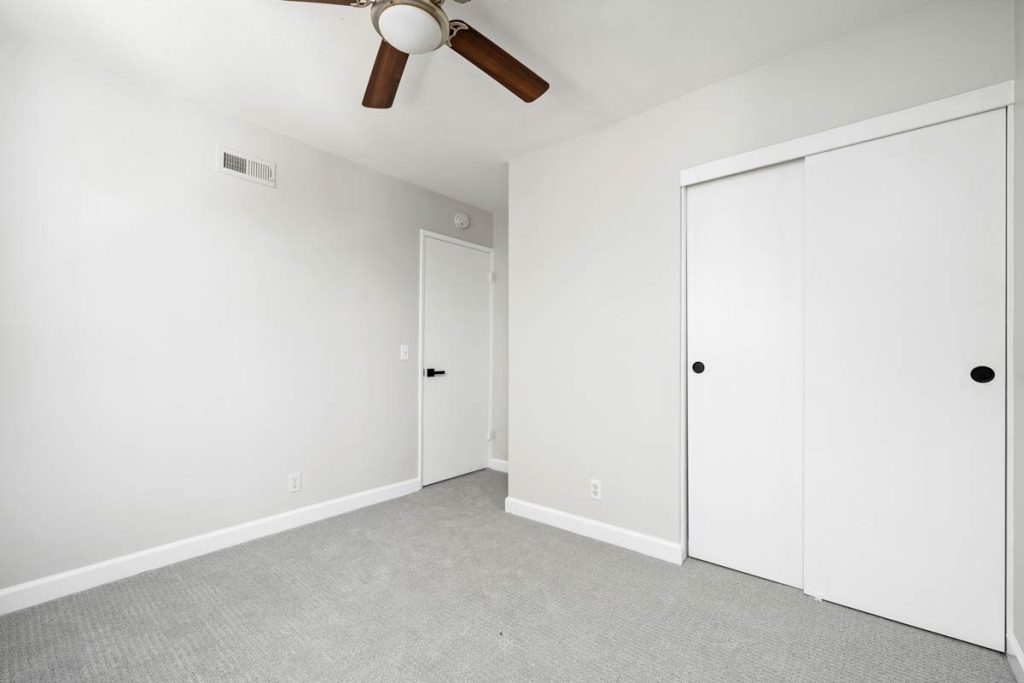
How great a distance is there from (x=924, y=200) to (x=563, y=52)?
1.61 m

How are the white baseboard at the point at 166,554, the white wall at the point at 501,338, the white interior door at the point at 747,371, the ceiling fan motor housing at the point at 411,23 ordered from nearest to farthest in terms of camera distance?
1. the ceiling fan motor housing at the point at 411,23
2. the white baseboard at the point at 166,554
3. the white interior door at the point at 747,371
4. the white wall at the point at 501,338

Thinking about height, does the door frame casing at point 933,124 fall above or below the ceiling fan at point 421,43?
below

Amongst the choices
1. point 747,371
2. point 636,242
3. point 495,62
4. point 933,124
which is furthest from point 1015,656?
point 495,62

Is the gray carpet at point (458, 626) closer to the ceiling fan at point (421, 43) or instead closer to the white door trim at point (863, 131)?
the white door trim at point (863, 131)

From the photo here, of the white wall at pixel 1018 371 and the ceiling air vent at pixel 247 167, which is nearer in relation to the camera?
the white wall at pixel 1018 371

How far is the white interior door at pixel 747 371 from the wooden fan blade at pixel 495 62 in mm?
1092

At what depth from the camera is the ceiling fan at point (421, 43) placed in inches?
56.4

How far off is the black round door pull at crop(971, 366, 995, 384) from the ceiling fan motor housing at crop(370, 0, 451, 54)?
89.9 inches

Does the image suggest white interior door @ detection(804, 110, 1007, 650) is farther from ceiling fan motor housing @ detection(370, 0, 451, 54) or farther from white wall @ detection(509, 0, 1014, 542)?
ceiling fan motor housing @ detection(370, 0, 451, 54)

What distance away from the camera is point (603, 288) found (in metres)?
2.67

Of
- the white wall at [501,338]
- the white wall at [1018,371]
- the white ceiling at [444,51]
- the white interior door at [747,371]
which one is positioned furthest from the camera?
the white wall at [501,338]

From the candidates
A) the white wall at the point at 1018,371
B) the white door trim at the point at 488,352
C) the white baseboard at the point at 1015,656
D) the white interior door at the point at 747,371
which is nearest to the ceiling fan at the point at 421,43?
the white interior door at the point at 747,371

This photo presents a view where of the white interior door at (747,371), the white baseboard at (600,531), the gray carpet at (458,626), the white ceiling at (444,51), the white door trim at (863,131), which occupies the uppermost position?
the white ceiling at (444,51)

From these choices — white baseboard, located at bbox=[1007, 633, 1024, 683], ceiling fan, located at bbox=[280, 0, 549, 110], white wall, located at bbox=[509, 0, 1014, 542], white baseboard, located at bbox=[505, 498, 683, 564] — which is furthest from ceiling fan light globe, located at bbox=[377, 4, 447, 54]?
white baseboard, located at bbox=[1007, 633, 1024, 683]
